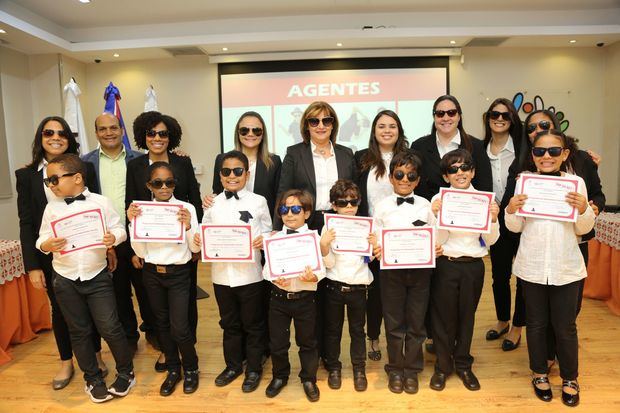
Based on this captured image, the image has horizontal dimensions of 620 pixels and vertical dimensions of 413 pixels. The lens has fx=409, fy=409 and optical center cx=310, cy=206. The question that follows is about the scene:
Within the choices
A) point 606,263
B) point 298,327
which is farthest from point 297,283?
point 606,263

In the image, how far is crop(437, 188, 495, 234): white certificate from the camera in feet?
7.79

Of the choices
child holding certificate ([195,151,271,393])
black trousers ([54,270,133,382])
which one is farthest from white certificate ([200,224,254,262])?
black trousers ([54,270,133,382])

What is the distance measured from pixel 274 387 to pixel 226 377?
1.22 ft

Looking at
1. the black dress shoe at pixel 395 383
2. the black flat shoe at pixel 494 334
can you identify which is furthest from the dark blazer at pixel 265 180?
the black flat shoe at pixel 494 334

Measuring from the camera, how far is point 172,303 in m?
2.64

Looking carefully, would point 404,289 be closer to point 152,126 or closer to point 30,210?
point 152,126

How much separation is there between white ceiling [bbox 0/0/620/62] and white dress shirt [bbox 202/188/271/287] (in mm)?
3949

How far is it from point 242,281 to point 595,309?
11.9ft

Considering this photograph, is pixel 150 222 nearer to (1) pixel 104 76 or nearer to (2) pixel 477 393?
(2) pixel 477 393

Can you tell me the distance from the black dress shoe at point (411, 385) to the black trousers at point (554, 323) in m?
0.74

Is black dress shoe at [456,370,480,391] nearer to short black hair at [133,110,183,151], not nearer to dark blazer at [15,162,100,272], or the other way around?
short black hair at [133,110,183,151]

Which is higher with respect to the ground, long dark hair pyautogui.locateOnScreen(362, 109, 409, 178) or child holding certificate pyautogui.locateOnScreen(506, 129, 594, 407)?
long dark hair pyautogui.locateOnScreen(362, 109, 409, 178)

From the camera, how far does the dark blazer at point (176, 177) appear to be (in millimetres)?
2848

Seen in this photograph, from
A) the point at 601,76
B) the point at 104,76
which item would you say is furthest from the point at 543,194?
the point at 104,76
